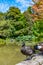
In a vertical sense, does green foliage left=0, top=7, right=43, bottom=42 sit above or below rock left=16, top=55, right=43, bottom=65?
above

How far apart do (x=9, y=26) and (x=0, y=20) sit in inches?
58.0

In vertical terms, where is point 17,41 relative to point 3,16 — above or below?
below

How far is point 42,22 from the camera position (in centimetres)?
1311

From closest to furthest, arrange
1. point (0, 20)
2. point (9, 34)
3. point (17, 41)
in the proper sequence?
point (17, 41)
point (9, 34)
point (0, 20)

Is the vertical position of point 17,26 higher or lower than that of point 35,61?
higher

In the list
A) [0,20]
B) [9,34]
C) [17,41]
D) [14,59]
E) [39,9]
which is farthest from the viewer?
[0,20]

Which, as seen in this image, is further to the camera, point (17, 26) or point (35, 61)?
point (17, 26)

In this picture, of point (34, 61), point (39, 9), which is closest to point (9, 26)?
point (39, 9)

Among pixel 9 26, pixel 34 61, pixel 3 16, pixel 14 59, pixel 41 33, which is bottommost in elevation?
pixel 34 61

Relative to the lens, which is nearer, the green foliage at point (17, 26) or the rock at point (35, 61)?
the rock at point (35, 61)

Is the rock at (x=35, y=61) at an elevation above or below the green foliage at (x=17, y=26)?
below

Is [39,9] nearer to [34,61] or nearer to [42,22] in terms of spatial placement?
[42,22]

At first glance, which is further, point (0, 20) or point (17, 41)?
point (0, 20)

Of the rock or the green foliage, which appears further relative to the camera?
the green foliage
